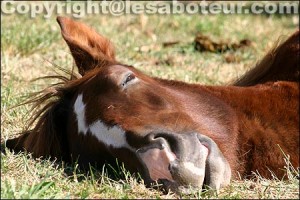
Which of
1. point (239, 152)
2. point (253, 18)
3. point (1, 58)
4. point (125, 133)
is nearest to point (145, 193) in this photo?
point (125, 133)

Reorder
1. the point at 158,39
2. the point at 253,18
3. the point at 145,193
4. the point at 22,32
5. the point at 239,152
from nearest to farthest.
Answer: the point at 145,193 < the point at 239,152 < the point at 22,32 < the point at 158,39 < the point at 253,18

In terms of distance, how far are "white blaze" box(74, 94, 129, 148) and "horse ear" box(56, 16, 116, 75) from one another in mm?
395

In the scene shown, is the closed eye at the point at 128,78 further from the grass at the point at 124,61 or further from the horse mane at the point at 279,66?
the horse mane at the point at 279,66

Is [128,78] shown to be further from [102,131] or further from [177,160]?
[177,160]

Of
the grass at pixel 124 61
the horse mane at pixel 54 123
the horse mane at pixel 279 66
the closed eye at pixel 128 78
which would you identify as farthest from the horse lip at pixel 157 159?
the horse mane at pixel 279 66

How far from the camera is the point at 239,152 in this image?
11.2 ft

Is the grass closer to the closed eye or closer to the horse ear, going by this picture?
the horse ear

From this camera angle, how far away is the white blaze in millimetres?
3199

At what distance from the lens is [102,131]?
329cm

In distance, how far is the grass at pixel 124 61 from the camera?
323 centimetres

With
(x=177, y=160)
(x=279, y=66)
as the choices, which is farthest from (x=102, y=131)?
(x=279, y=66)

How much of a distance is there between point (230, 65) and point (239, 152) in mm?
3327

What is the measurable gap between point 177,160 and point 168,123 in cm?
22

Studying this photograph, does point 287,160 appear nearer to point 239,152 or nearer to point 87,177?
point 239,152
